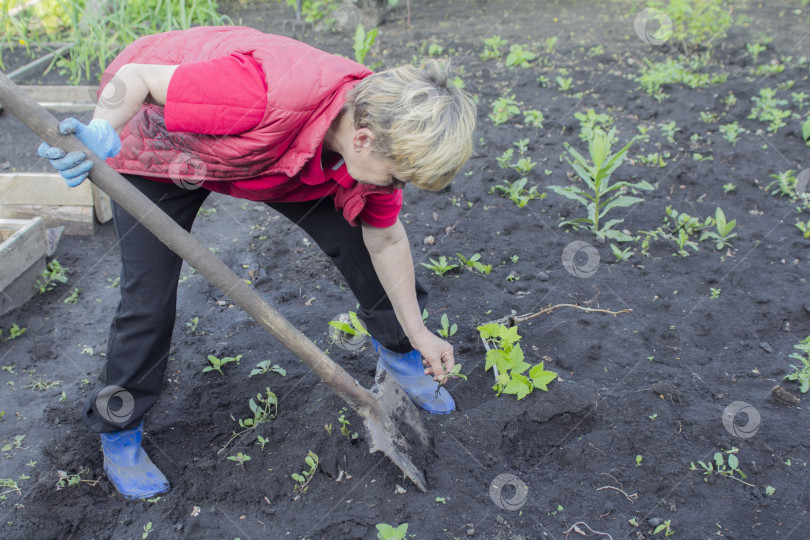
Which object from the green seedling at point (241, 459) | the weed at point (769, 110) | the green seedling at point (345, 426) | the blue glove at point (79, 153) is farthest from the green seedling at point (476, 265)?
the weed at point (769, 110)

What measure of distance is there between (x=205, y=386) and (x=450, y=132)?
5.38 ft

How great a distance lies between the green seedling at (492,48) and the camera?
5734 millimetres

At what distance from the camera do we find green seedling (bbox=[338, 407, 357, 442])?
2.28m

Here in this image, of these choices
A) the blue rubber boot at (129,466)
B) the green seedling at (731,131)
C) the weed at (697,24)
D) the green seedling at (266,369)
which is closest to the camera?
the blue rubber boot at (129,466)

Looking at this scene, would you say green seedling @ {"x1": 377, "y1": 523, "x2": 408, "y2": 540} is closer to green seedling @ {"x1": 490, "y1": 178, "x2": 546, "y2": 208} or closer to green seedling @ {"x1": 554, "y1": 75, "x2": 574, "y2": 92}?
green seedling @ {"x1": 490, "y1": 178, "x2": 546, "y2": 208}

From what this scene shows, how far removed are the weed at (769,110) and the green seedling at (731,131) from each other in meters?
0.20

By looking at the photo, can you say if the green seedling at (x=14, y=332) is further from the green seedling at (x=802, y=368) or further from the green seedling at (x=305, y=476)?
the green seedling at (x=802, y=368)

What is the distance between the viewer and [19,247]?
2.97 meters

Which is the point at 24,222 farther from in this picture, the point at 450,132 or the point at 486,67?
the point at 486,67

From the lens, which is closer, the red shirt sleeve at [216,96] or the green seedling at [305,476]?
the red shirt sleeve at [216,96]

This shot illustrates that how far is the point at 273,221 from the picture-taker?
3.81 m
